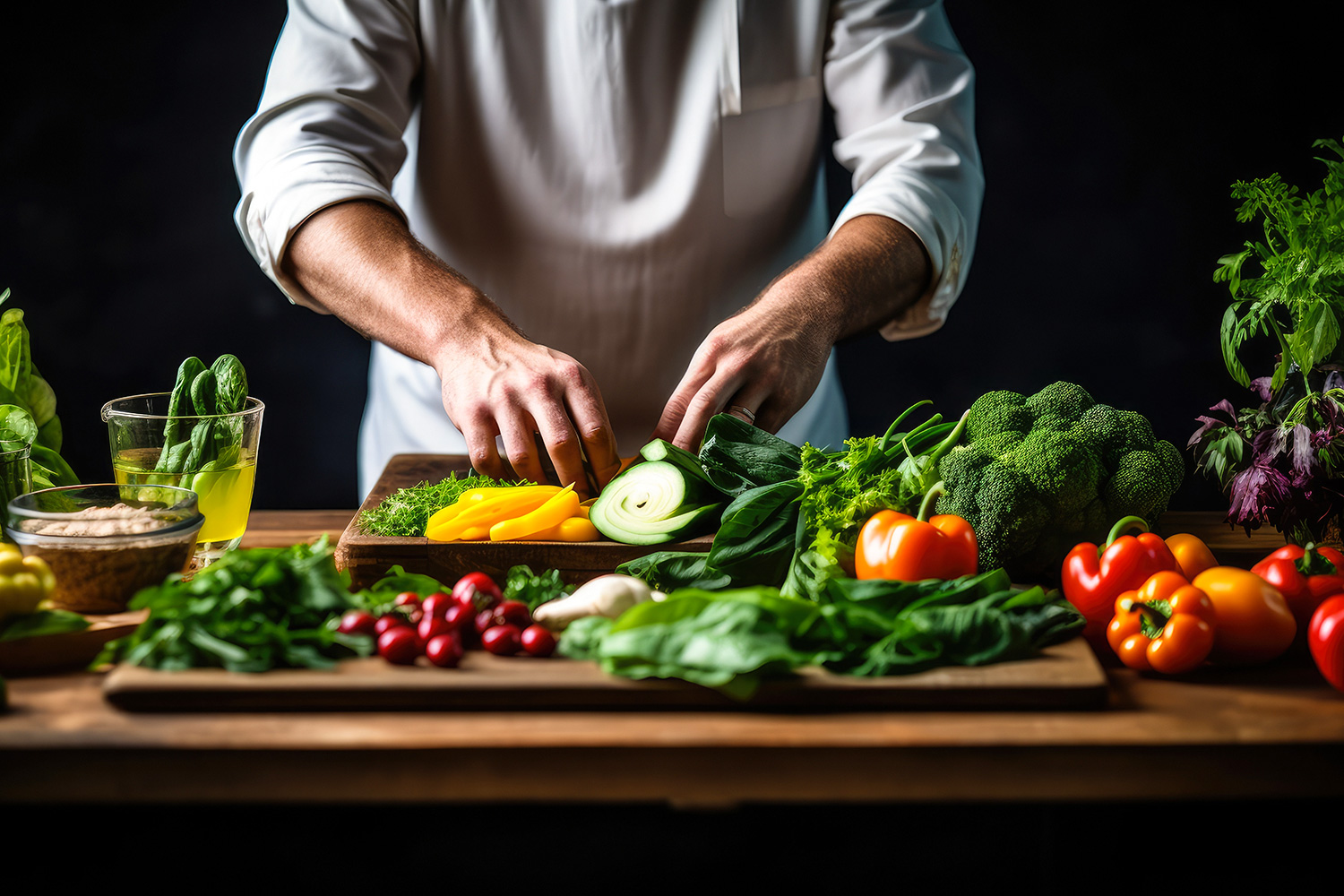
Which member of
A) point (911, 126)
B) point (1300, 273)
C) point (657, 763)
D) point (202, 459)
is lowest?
point (657, 763)

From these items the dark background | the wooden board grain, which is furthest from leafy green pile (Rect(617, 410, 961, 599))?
the dark background

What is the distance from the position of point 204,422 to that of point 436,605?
444mm

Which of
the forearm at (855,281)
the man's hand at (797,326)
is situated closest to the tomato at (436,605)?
the man's hand at (797,326)

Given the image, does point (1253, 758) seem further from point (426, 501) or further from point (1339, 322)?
point (426, 501)

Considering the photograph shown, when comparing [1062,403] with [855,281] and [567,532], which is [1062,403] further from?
[567,532]

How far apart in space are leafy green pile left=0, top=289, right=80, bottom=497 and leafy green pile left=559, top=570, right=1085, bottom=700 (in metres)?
0.75

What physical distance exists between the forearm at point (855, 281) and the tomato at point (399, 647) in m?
0.78

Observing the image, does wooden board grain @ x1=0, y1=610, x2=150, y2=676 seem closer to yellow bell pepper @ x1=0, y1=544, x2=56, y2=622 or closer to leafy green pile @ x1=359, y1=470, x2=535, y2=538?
yellow bell pepper @ x1=0, y1=544, x2=56, y2=622

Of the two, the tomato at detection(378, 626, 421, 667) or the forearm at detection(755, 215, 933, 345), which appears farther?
the forearm at detection(755, 215, 933, 345)

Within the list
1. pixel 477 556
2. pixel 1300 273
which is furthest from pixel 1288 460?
pixel 477 556

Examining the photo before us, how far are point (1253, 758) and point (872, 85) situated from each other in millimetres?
1355

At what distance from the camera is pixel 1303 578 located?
1100 mm

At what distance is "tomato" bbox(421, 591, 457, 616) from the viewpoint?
103cm

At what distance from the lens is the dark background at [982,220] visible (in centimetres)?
259
